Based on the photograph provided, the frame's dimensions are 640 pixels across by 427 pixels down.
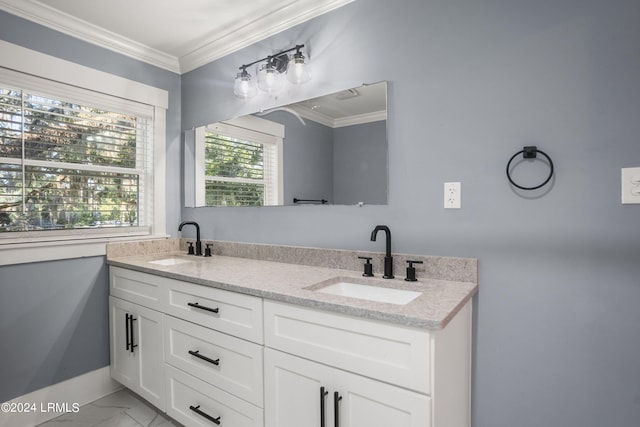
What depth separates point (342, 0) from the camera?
179 cm

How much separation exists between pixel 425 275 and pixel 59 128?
2307mm

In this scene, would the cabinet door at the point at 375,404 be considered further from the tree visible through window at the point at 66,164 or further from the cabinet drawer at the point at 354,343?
the tree visible through window at the point at 66,164

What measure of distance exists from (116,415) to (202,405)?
814 millimetres

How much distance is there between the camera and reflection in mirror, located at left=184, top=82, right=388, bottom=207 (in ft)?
5.68

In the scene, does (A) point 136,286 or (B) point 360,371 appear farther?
(A) point 136,286

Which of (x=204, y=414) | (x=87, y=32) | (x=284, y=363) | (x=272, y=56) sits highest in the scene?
(x=87, y=32)

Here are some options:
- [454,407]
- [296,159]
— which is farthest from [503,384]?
[296,159]

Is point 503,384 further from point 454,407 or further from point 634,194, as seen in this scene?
point 634,194

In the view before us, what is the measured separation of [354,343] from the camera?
1.15 meters

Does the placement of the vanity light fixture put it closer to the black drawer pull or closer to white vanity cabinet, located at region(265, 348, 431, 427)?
the black drawer pull

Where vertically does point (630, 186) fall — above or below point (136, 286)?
above

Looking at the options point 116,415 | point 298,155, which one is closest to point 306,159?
point 298,155

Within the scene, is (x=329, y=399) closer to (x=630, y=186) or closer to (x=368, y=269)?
(x=368, y=269)

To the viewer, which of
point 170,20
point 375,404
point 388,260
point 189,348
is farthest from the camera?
point 170,20
